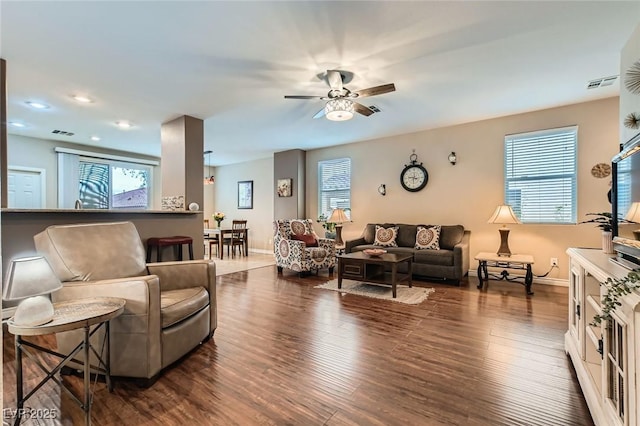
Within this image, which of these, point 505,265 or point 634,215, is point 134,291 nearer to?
point 634,215

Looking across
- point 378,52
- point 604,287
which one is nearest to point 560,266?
point 604,287

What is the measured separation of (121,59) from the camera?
297 centimetres

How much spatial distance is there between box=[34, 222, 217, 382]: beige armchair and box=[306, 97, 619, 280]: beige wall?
13.6 ft

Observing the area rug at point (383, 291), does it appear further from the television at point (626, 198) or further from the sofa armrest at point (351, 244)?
the television at point (626, 198)

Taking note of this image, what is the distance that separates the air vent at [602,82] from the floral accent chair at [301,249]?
13.1 ft

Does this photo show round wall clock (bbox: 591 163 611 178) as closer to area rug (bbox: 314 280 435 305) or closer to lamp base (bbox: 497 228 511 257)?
lamp base (bbox: 497 228 511 257)

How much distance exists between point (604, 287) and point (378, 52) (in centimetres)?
242

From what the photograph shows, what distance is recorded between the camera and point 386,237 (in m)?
5.39

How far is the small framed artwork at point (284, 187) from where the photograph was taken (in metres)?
7.13

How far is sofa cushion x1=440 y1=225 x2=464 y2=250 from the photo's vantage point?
4.85 meters

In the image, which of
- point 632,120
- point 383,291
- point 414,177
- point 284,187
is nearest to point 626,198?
point 632,120

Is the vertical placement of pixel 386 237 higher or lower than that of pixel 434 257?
higher

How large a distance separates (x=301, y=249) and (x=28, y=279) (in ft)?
12.5

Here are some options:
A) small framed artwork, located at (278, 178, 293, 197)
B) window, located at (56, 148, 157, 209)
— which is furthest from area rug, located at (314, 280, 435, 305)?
window, located at (56, 148, 157, 209)
